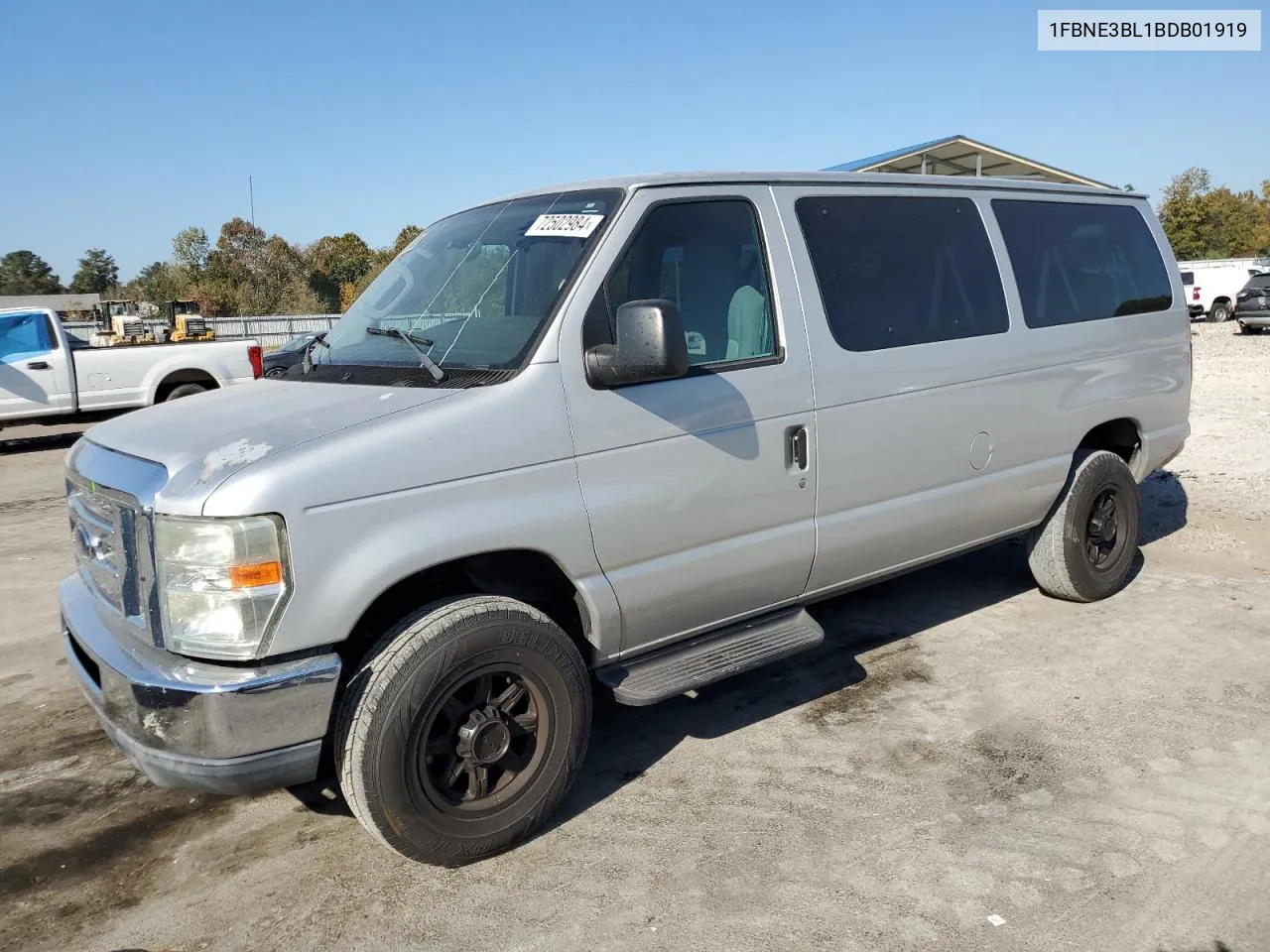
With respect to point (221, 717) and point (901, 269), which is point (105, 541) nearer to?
point (221, 717)

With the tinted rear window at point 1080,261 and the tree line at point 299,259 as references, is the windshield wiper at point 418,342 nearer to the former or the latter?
the tinted rear window at point 1080,261

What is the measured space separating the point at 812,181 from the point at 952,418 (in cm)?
119

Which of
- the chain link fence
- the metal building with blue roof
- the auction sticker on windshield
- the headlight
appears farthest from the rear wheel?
the chain link fence

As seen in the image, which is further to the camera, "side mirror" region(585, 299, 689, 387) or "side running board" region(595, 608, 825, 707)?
"side running board" region(595, 608, 825, 707)

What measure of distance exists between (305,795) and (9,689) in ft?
6.73

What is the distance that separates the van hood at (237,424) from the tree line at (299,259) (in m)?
33.5

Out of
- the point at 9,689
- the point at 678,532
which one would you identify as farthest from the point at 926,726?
the point at 9,689

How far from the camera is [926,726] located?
4.04 metres

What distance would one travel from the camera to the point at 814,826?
11.0 ft

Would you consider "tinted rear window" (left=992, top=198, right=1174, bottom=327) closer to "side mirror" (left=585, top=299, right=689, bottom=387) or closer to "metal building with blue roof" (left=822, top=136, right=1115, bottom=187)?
"side mirror" (left=585, top=299, right=689, bottom=387)

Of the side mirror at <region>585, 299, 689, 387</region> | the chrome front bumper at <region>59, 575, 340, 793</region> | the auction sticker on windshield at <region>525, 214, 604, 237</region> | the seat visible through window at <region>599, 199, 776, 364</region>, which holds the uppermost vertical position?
the auction sticker on windshield at <region>525, 214, 604, 237</region>

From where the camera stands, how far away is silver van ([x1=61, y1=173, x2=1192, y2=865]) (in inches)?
110

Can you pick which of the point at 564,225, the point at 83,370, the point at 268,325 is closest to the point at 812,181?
the point at 564,225

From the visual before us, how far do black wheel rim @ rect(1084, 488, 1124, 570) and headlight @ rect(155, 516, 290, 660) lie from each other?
4.27 metres
